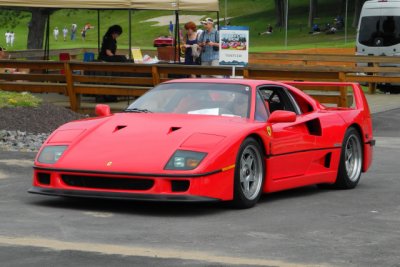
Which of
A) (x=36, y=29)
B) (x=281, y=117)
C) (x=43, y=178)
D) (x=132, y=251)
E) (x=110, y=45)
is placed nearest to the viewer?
(x=132, y=251)

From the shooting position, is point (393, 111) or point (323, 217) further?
point (393, 111)

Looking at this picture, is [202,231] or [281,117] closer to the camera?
[202,231]

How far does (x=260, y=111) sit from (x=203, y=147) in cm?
134

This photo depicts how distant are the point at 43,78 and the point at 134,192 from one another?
534 inches

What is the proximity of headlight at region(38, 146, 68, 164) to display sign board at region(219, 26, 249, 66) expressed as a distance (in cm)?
952

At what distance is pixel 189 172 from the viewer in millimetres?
8930

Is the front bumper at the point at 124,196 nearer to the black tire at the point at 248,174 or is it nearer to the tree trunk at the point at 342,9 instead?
the black tire at the point at 248,174

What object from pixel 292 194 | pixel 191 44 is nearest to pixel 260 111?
pixel 292 194

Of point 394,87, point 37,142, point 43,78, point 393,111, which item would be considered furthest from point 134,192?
point 394,87

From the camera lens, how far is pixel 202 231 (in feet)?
27.1

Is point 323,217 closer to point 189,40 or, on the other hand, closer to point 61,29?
point 189,40

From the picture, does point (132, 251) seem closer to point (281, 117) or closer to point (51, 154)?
point (51, 154)

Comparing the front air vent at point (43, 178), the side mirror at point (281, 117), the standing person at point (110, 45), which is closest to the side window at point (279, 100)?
the side mirror at point (281, 117)

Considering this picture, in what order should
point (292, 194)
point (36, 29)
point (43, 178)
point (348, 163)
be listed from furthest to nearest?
point (36, 29) → point (348, 163) → point (292, 194) → point (43, 178)
